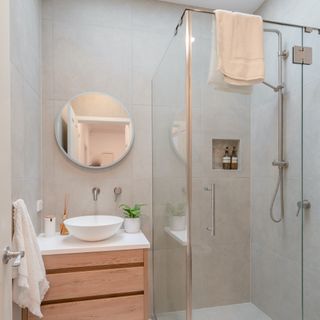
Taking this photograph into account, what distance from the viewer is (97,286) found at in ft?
5.73

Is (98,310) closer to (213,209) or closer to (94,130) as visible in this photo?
(213,209)

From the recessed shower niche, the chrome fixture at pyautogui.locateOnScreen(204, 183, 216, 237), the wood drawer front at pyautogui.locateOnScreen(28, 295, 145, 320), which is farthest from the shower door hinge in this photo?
the wood drawer front at pyautogui.locateOnScreen(28, 295, 145, 320)

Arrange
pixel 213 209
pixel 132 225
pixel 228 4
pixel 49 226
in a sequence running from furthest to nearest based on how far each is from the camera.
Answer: pixel 228 4, pixel 132 225, pixel 49 226, pixel 213 209

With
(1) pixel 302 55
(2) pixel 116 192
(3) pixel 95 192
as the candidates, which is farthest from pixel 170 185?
(1) pixel 302 55

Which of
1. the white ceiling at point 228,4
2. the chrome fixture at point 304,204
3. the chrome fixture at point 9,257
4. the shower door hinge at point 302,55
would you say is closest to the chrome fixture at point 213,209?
the chrome fixture at point 304,204

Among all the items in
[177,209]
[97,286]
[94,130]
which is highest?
[94,130]

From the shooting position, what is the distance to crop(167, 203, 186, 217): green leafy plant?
1.63m

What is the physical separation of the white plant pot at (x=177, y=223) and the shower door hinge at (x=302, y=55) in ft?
4.14

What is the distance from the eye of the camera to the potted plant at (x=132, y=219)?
84.0 inches

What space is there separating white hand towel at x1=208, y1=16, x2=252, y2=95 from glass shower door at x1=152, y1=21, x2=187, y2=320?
171mm

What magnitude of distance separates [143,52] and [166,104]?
2.27 feet

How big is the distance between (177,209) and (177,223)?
0.32 ft

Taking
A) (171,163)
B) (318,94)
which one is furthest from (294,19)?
(171,163)

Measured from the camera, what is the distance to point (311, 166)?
69.0 inches
